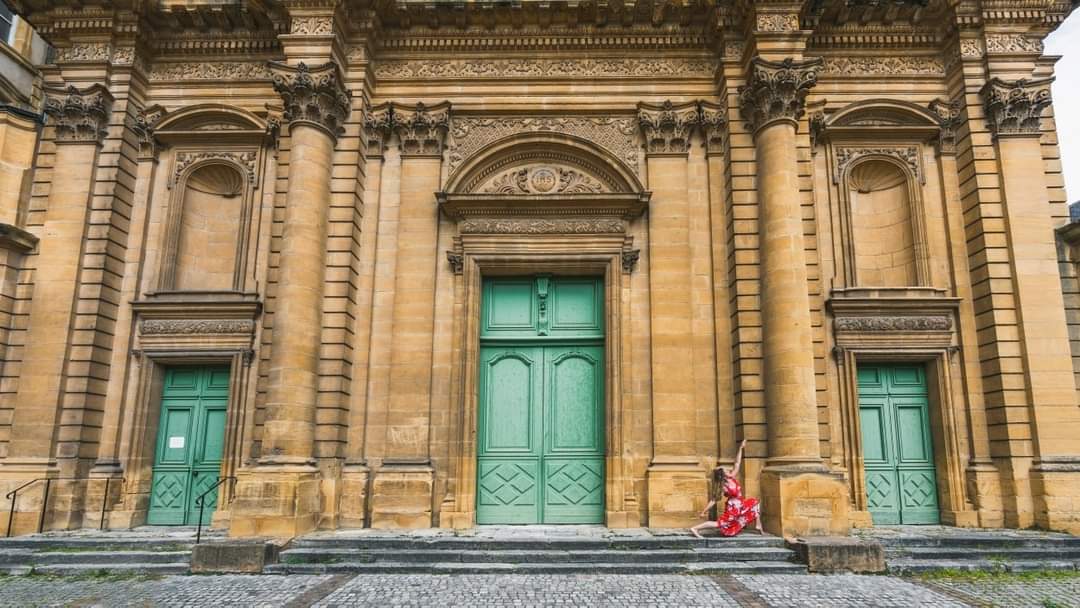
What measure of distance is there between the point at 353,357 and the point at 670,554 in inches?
242

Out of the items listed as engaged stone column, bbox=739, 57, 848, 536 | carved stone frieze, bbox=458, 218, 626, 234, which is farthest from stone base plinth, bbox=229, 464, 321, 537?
engaged stone column, bbox=739, 57, 848, 536

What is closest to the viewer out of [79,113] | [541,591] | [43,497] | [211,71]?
[541,591]

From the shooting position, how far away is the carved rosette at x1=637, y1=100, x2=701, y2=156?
12516 mm

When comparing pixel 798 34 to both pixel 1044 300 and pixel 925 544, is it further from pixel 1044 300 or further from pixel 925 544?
pixel 925 544

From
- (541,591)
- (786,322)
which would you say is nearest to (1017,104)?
(786,322)

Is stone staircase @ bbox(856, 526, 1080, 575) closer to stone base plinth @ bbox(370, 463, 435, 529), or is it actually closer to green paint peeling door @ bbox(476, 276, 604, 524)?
green paint peeling door @ bbox(476, 276, 604, 524)

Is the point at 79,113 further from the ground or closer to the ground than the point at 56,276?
further from the ground

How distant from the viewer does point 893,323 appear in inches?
470

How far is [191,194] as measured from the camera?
13125 mm

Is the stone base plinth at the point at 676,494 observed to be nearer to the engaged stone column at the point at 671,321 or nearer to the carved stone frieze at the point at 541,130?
the engaged stone column at the point at 671,321

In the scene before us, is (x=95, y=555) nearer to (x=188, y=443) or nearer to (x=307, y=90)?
(x=188, y=443)

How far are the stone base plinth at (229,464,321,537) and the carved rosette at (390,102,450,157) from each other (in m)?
6.00

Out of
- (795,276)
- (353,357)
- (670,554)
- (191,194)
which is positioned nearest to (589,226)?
(795,276)

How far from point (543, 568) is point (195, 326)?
25.0ft
